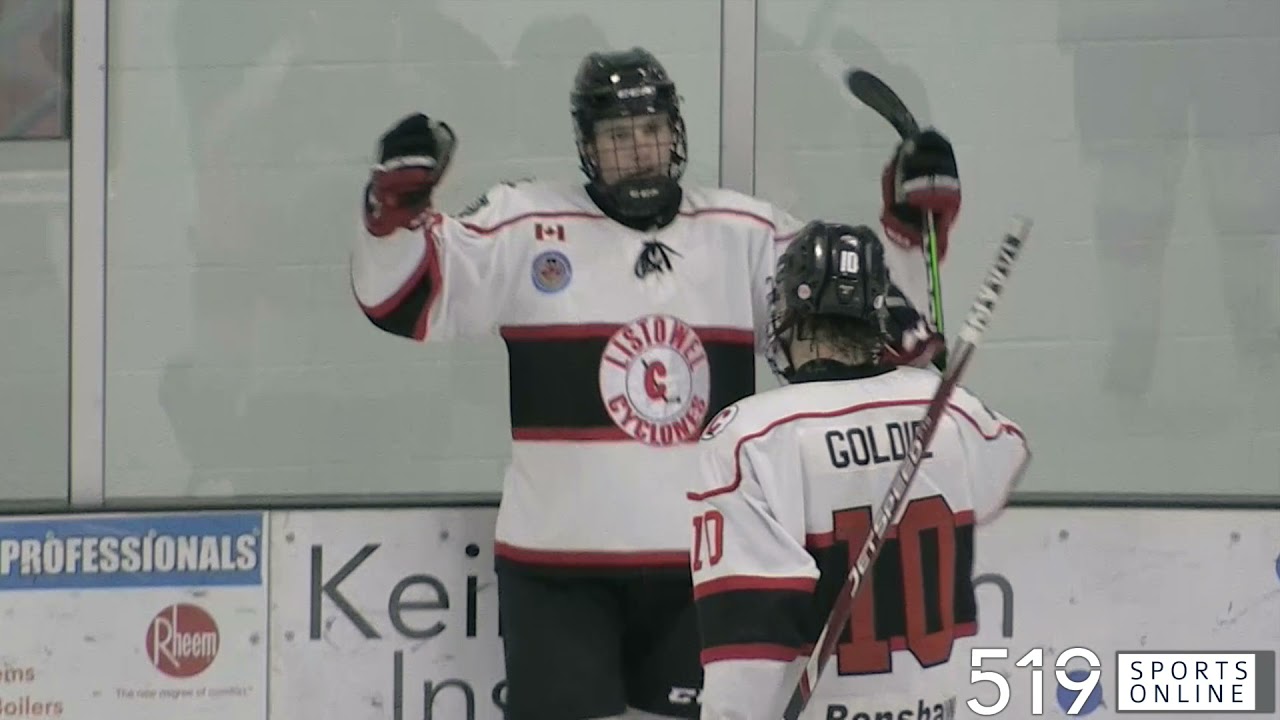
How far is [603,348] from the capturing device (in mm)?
2896

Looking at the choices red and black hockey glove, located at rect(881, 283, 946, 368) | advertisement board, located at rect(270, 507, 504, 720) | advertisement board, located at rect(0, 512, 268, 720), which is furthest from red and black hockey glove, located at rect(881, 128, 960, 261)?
advertisement board, located at rect(0, 512, 268, 720)

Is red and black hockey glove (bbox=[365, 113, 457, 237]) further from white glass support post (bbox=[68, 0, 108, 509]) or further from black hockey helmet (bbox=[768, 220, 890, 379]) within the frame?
white glass support post (bbox=[68, 0, 108, 509])

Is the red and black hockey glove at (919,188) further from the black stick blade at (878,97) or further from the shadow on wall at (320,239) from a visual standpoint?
the shadow on wall at (320,239)

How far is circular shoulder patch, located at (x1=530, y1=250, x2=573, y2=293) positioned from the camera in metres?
2.92

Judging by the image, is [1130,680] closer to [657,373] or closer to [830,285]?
→ [657,373]

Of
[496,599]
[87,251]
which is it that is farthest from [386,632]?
[87,251]

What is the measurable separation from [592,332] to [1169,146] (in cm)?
124

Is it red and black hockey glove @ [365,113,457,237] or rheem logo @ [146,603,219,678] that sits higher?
red and black hockey glove @ [365,113,457,237]

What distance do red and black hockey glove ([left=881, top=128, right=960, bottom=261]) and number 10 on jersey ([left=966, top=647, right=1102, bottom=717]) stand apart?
73 centimetres

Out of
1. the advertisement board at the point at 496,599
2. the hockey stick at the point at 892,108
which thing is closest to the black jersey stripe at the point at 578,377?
the hockey stick at the point at 892,108

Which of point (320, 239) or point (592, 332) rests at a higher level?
point (320, 239)

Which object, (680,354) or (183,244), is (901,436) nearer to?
(680,354)

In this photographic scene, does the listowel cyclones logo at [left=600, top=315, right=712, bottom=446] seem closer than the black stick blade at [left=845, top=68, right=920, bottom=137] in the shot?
Yes

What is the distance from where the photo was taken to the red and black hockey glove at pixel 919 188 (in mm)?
2900
